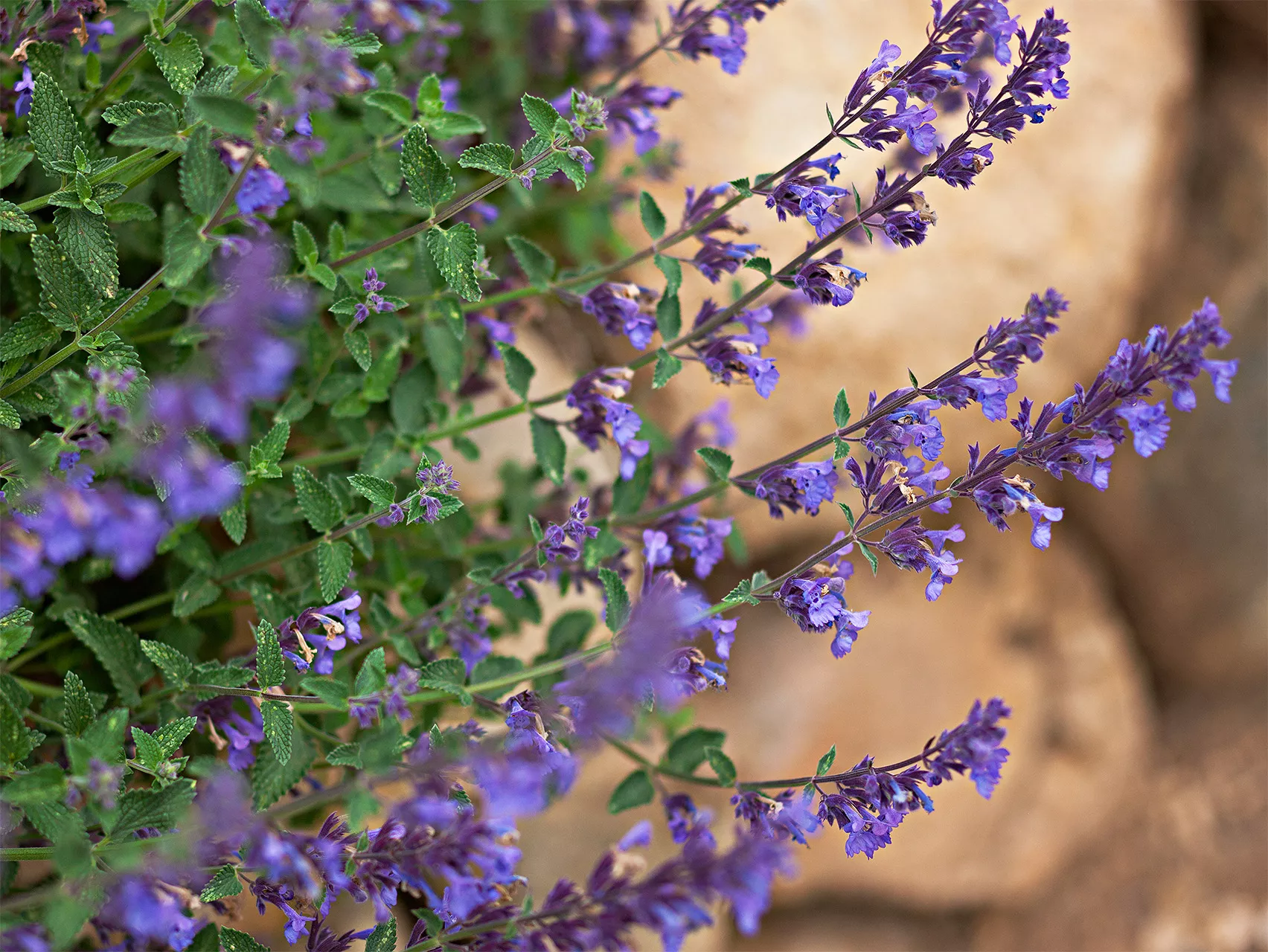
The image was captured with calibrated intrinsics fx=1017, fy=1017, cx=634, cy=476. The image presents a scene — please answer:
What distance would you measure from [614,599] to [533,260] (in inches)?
35.5

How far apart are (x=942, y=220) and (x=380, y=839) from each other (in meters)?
3.43

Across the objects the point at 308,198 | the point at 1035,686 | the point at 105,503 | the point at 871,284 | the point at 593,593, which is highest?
the point at 871,284

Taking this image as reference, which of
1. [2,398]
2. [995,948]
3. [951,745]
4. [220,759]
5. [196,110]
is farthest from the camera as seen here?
[995,948]

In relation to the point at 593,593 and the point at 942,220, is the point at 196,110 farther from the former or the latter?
the point at 942,220

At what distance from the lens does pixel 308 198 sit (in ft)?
5.91

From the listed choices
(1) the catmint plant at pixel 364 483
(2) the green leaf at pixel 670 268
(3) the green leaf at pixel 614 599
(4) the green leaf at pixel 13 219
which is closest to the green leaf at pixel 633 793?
(1) the catmint plant at pixel 364 483

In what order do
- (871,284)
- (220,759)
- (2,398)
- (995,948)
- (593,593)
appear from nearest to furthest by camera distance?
(2,398) → (220,759) → (593,593) → (871,284) → (995,948)

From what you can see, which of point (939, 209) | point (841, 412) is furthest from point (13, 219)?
point (939, 209)

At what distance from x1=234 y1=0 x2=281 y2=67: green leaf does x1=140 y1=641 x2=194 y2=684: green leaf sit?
3.70ft

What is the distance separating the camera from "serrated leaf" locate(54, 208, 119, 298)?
196 centimetres

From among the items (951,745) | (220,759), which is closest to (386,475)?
(220,759)

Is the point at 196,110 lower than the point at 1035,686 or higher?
lower

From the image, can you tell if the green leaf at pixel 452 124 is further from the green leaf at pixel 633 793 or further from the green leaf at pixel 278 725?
the green leaf at pixel 633 793

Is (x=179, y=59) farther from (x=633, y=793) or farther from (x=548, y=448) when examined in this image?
(x=633, y=793)
